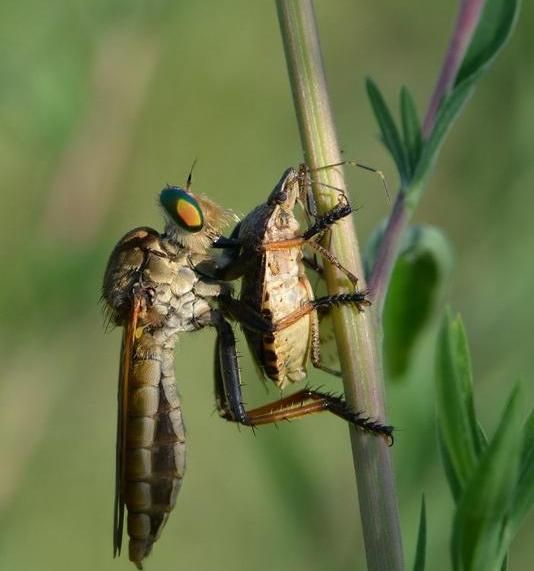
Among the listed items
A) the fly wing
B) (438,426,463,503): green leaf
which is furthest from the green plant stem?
the fly wing

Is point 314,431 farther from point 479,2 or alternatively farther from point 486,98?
point 479,2

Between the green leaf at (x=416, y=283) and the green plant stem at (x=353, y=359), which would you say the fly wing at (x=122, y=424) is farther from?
the green plant stem at (x=353, y=359)

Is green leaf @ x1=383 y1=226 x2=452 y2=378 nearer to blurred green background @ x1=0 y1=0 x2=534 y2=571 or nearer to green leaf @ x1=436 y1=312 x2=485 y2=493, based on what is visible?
blurred green background @ x1=0 y1=0 x2=534 y2=571

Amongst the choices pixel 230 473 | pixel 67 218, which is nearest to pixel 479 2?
pixel 67 218

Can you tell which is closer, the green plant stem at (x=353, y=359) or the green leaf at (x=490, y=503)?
the green leaf at (x=490, y=503)

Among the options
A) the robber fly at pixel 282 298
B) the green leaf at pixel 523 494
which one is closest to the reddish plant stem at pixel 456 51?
the robber fly at pixel 282 298
